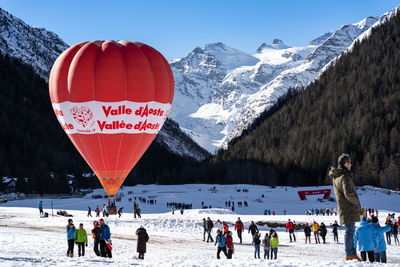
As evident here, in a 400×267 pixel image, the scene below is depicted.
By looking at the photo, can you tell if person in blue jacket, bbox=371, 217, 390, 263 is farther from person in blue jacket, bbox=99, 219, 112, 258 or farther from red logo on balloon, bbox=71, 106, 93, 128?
red logo on balloon, bbox=71, 106, 93, 128

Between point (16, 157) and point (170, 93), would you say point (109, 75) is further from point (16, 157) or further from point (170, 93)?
point (16, 157)

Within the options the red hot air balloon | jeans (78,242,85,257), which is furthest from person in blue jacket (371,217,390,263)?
the red hot air balloon

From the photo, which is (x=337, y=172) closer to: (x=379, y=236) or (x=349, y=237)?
(x=349, y=237)

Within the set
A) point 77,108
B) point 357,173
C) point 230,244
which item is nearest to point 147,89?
point 77,108

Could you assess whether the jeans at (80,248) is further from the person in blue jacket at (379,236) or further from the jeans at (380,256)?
the person in blue jacket at (379,236)

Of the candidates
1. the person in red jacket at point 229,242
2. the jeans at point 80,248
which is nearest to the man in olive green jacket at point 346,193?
the person in red jacket at point 229,242

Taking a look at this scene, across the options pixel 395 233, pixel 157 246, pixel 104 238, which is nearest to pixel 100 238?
pixel 104 238
